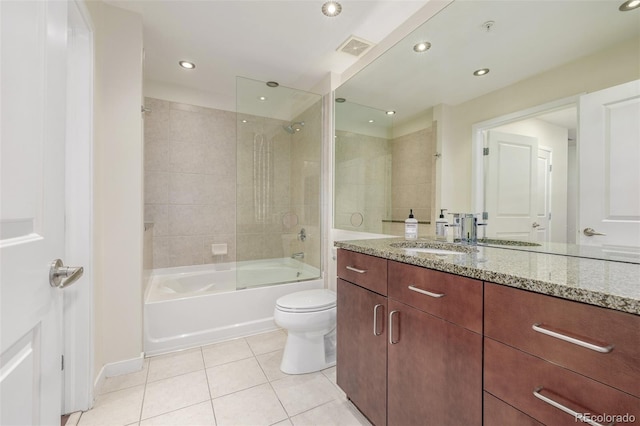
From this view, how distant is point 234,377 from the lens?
177cm

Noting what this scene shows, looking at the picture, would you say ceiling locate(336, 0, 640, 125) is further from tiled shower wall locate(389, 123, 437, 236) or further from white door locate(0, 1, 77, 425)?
white door locate(0, 1, 77, 425)

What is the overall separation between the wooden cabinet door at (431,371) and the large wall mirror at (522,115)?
75cm

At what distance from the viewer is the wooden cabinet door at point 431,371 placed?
2.75 feet

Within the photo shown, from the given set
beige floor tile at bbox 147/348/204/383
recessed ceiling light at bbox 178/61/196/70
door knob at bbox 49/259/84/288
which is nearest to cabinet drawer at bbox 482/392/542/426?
door knob at bbox 49/259/84/288

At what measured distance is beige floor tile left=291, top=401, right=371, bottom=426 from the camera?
1386 mm

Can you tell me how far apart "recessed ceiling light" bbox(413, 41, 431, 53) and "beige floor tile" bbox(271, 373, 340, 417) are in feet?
7.74

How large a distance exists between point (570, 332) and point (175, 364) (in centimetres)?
227

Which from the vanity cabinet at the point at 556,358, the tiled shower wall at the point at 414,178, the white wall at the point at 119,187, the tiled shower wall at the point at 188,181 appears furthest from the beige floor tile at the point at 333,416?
the tiled shower wall at the point at 188,181

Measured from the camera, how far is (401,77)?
2.07m

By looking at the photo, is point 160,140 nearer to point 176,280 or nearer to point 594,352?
point 176,280

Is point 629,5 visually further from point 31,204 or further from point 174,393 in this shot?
point 174,393

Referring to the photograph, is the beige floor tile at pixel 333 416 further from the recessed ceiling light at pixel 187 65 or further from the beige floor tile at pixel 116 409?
the recessed ceiling light at pixel 187 65

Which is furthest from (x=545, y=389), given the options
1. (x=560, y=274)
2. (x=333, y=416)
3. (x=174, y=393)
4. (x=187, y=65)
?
(x=187, y=65)

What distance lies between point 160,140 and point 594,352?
360cm
